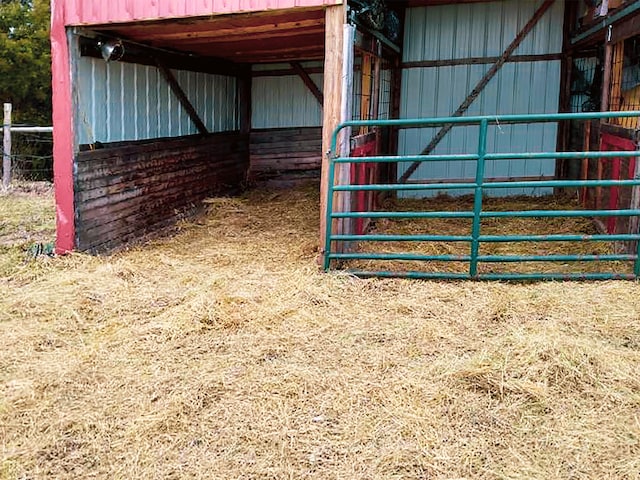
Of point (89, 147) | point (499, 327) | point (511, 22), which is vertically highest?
point (511, 22)

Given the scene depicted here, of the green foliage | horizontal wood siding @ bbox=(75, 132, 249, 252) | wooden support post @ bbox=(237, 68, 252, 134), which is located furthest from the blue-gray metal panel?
the green foliage

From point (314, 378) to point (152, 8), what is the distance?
3.45 metres

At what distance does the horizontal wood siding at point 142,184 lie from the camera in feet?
18.4

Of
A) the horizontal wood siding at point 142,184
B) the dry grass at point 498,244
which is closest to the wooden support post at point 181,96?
the horizontal wood siding at point 142,184

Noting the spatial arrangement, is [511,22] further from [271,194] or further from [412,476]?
[412,476]

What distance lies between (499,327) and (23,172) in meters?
9.90

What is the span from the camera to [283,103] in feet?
29.9

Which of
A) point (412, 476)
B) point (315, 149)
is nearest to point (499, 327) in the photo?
point (412, 476)

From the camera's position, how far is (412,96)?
822cm

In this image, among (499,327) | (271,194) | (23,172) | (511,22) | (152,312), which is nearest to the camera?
(499,327)

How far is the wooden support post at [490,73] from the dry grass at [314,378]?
12.9 ft

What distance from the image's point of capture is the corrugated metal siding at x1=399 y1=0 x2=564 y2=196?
7758 mm

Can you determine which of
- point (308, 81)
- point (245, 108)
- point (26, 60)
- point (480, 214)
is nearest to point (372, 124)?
point (480, 214)

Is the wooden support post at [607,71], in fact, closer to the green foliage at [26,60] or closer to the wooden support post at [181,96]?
the wooden support post at [181,96]
